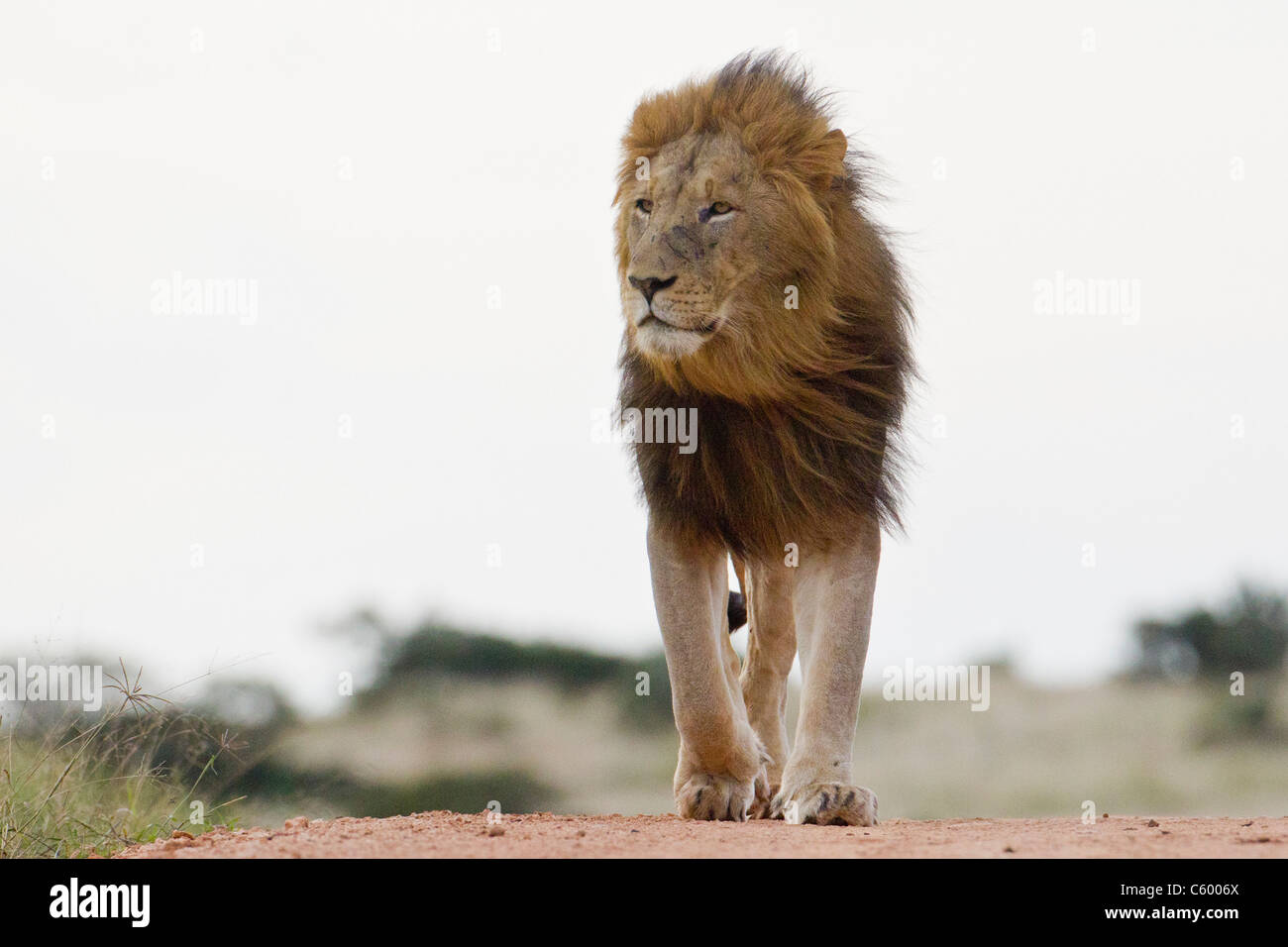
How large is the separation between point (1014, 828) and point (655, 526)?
1.70 m

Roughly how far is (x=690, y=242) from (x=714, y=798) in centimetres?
202

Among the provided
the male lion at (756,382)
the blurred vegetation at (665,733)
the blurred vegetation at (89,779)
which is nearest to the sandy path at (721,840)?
the blurred vegetation at (89,779)

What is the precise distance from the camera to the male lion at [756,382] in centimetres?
574

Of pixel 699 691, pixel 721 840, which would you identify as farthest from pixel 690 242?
pixel 721 840

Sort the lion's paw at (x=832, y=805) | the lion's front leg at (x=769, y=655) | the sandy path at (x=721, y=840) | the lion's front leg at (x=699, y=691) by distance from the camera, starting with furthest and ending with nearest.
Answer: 1. the lion's front leg at (x=769, y=655)
2. the lion's front leg at (x=699, y=691)
3. the lion's paw at (x=832, y=805)
4. the sandy path at (x=721, y=840)

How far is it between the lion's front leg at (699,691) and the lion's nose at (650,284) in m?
0.94

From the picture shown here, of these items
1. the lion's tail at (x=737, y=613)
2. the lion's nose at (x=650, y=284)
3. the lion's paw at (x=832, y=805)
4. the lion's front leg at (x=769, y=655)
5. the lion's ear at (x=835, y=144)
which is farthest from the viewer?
the lion's tail at (x=737, y=613)

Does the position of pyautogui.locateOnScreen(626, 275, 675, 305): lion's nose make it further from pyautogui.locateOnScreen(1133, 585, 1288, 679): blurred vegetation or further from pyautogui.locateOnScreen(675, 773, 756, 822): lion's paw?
pyautogui.locateOnScreen(1133, 585, 1288, 679): blurred vegetation

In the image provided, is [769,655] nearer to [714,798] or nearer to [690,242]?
[714,798]

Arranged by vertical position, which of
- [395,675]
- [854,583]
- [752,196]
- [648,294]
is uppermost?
[752,196]

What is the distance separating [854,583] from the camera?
5.87 meters

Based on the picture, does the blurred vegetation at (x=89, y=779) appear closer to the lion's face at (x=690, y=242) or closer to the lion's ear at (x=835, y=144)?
the lion's face at (x=690, y=242)
